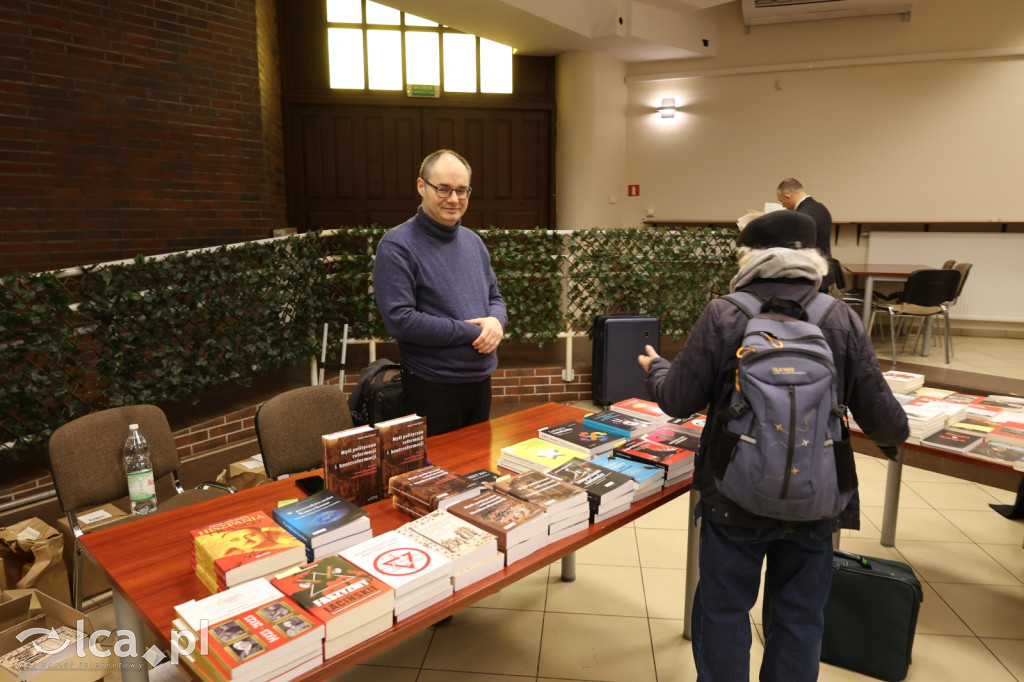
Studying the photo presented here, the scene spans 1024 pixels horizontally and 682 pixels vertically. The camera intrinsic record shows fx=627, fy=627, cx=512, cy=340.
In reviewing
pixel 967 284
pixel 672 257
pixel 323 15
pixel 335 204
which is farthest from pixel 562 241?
pixel 967 284

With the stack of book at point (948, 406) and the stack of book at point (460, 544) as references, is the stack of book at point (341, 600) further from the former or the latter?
the stack of book at point (948, 406)

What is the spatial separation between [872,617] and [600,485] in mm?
1217

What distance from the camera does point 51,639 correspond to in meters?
1.79

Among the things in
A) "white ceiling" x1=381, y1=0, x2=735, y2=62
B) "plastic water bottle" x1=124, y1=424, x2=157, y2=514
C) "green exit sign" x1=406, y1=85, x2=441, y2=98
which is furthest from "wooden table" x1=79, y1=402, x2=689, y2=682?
"green exit sign" x1=406, y1=85, x2=441, y2=98

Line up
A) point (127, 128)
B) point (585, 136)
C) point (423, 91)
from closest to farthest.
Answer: point (127, 128), point (423, 91), point (585, 136)

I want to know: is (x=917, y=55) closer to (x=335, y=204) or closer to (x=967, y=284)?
(x=967, y=284)

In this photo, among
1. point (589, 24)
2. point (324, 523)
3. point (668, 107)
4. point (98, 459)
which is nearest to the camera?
point (324, 523)

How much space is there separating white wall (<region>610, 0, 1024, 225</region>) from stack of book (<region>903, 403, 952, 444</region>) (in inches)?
242

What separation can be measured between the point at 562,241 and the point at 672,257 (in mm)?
1076

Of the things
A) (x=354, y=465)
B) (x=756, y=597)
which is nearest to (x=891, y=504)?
(x=756, y=597)

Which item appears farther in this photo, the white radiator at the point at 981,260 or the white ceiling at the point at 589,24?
the white radiator at the point at 981,260

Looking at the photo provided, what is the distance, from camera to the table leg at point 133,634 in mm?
1376

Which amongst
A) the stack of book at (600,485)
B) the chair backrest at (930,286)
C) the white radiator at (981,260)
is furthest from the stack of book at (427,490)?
the white radiator at (981,260)

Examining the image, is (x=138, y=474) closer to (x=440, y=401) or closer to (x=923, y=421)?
(x=440, y=401)
